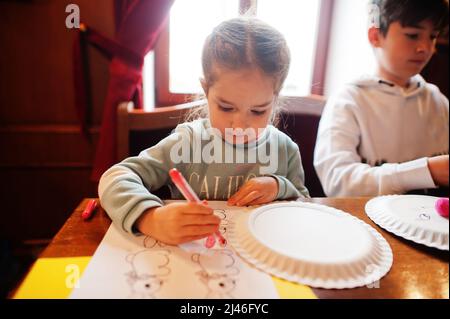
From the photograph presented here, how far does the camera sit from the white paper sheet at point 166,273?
26 centimetres

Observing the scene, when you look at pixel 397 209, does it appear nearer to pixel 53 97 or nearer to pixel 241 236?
pixel 241 236

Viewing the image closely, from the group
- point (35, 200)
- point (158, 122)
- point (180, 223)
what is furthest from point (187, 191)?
point (35, 200)

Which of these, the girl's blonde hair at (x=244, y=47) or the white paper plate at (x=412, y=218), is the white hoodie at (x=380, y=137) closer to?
the white paper plate at (x=412, y=218)

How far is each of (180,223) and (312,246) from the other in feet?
0.40

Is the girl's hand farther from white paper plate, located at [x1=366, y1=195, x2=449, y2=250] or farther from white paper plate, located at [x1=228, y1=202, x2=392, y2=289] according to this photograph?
white paper plate, located at [x1=366, y1=195, x2=449, y2=250]

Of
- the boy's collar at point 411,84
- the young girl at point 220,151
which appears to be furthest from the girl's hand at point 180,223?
the boy's collar at point 411,84

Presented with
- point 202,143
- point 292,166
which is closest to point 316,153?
point 292,166

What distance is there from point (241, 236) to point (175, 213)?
7 cm

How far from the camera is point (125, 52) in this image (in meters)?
0.36

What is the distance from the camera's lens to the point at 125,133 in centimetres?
40

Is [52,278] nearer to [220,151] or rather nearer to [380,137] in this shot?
[220,151]

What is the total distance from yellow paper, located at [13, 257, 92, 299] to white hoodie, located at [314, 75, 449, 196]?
30cm
